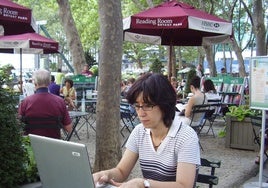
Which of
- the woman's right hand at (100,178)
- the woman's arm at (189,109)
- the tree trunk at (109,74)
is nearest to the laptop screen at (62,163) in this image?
the woman's right hand at (100,178)

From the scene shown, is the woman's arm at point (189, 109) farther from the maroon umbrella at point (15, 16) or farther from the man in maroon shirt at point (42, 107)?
the maroon umbrella at point (15, 16)

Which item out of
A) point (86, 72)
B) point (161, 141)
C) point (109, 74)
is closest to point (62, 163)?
point (161, 141)

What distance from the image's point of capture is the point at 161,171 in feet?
8.25

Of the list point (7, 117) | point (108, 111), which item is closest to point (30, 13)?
point (108, 111)

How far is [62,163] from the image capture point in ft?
6.31

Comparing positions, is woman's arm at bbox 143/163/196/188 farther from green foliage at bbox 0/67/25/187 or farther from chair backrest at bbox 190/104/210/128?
chair backrest at bbox 190/104/210/128

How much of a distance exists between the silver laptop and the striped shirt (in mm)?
700

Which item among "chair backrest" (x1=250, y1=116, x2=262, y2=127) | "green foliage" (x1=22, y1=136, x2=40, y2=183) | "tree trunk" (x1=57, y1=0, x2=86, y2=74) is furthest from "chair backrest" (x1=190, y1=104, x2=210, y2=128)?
"tree trunk" (x1=57, y1=0, x2=86, y2=74)

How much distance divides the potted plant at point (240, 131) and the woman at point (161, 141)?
5713 millimetres

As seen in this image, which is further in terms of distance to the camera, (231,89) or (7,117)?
(231,89)

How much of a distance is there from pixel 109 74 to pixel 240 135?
401 centimetres

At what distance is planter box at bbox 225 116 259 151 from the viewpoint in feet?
26.0

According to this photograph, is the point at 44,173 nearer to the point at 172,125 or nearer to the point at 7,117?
the point at 172,125

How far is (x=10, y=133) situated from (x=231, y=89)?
1072cm
